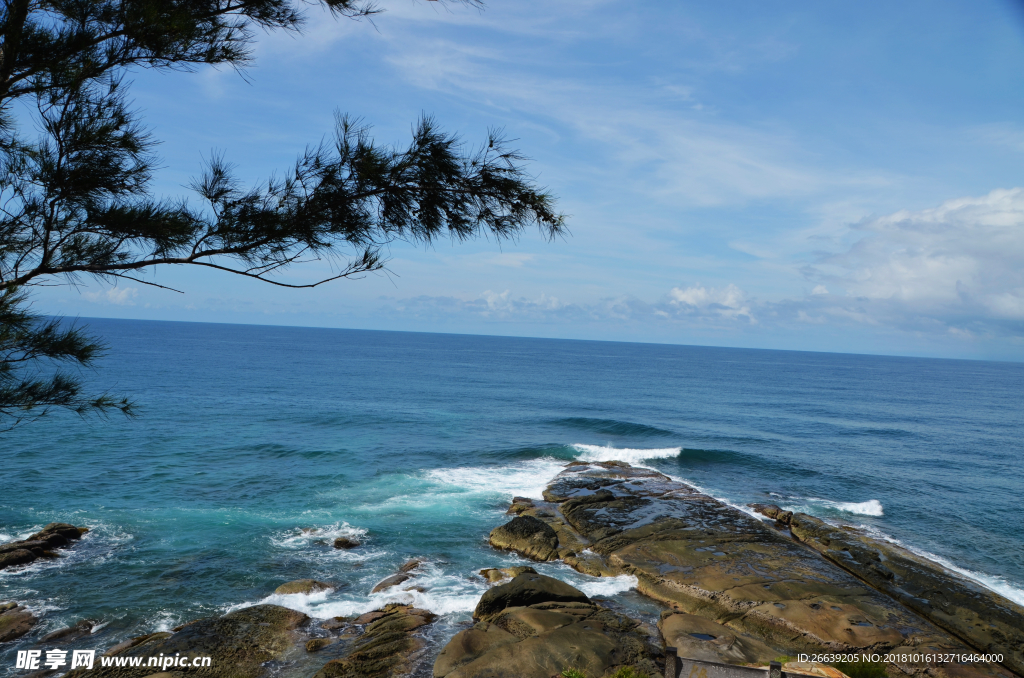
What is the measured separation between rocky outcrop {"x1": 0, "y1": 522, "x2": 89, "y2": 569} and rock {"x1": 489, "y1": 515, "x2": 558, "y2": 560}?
15326 mm

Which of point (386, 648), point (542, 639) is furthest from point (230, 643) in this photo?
point (542, 639)

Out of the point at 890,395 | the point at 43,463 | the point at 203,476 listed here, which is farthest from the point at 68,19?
the point at 890,395

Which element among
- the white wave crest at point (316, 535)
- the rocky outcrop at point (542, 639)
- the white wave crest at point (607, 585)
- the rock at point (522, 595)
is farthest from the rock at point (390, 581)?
the white wave crest at point (607, 585)

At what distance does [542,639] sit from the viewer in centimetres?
1304

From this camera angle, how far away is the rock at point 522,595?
15.1 m

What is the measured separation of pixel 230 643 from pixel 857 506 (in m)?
28.8

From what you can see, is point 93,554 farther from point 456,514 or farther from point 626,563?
point 626,563

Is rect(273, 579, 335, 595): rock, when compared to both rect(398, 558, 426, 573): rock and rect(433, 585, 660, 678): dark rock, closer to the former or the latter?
rect(398, 558, 426, 573): rock

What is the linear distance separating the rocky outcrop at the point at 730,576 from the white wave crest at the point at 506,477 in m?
2.40

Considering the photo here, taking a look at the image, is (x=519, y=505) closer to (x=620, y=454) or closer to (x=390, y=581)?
(x=390, y=581)

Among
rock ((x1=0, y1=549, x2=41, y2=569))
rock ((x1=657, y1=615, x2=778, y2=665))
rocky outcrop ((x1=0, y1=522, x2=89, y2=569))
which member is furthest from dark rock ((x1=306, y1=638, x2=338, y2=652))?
rock ((x1=0, y1=549, x2=41, y2=569))

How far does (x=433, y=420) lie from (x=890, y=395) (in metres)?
74.0

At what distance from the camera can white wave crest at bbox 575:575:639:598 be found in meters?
17.2

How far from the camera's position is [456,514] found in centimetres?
2430
